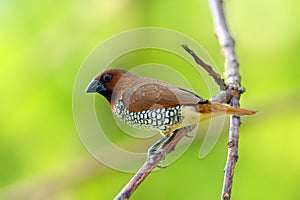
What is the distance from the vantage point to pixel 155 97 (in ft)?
8.19

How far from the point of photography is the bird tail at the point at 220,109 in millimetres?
2207

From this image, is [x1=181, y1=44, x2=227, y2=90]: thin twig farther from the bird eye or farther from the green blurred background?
the green blurred background

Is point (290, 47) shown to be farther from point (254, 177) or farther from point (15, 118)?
point (15, 118)

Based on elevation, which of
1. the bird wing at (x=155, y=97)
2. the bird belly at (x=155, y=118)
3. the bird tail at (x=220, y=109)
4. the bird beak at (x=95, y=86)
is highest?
the bird beak at (x=95, y=86)

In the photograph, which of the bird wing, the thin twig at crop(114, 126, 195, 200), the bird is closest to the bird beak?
the bird

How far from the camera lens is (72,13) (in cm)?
401

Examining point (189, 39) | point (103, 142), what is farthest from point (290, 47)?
point (103, 142)

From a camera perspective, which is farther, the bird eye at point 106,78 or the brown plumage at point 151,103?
the bird eye at point 106,78

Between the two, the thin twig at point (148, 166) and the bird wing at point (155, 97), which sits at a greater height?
the bird wing at point (155, 97)

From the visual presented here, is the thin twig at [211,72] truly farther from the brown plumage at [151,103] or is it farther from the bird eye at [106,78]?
the bird eye at [106,78]

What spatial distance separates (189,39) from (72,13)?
807 millimetres

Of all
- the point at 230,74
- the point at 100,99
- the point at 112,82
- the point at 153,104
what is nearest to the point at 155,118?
the point at 153,104

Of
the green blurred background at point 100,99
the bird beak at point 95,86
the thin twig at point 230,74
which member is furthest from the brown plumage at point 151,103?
the green blurred background at point 100,99

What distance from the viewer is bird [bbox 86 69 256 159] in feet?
7.86
